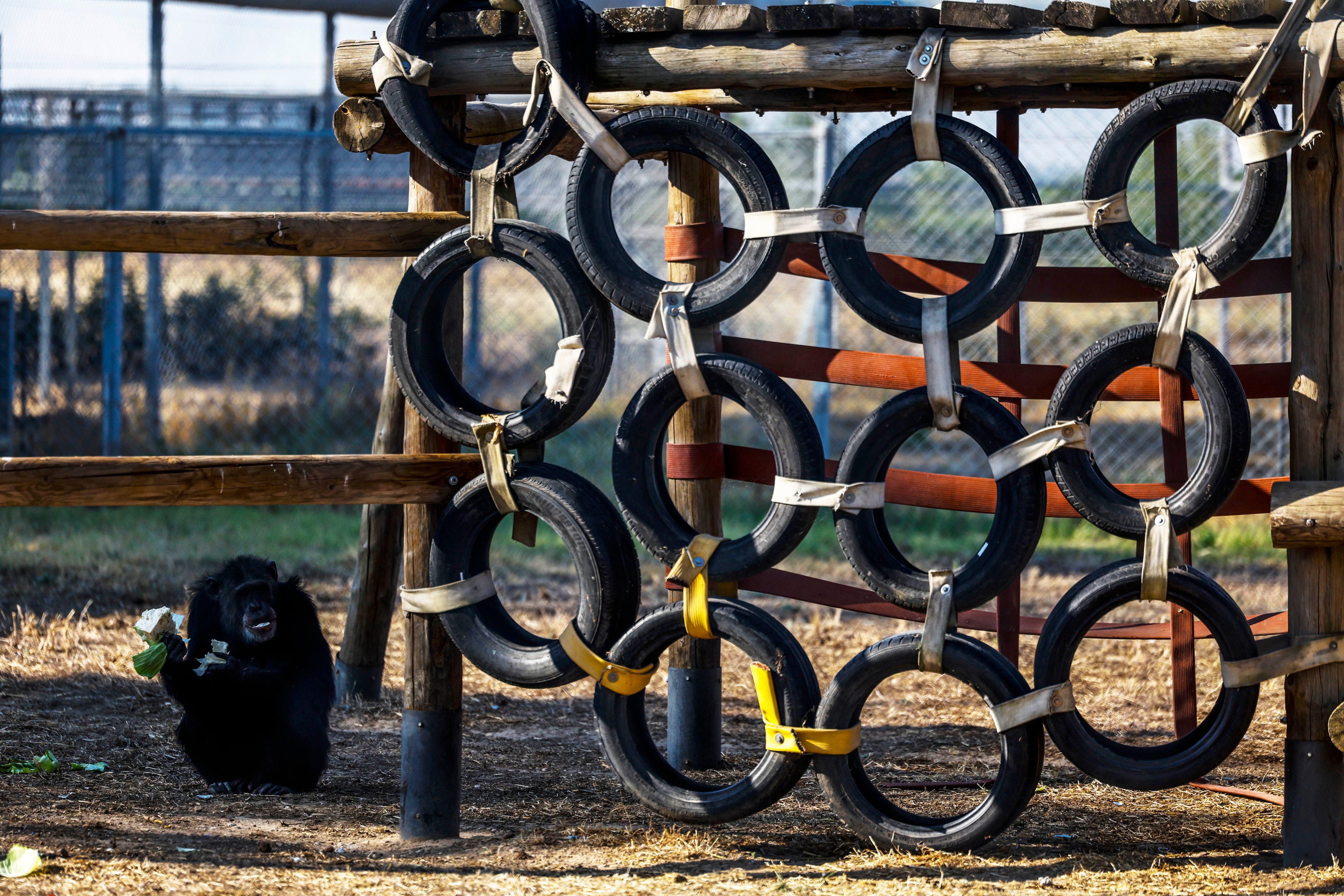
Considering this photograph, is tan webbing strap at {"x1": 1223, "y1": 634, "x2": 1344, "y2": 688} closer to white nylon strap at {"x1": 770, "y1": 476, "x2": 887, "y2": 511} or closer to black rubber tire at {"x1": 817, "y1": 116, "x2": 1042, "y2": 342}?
white nylon strap at {"x1": 770, "y1": 476, "x2": 887, "y2": 511}

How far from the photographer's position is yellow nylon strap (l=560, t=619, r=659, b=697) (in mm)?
4008

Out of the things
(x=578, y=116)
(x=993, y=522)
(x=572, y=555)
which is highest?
Result: (x=578, y=116)

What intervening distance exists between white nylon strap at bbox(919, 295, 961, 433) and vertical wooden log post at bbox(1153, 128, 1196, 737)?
134 centimetres

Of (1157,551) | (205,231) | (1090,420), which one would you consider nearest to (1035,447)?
(1090,420)

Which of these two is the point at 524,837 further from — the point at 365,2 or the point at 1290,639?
the point at 365,2

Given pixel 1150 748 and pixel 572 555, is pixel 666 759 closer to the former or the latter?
pixel 572 555

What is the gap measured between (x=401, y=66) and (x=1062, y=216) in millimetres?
2089

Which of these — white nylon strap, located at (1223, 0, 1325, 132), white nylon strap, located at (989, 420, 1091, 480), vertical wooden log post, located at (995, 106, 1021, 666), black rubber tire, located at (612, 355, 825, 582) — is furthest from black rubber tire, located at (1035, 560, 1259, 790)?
white nylon strap, located at (1223, 0, 1325, 132)

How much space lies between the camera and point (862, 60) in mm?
3988

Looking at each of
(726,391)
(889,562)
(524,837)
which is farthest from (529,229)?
(524,837)

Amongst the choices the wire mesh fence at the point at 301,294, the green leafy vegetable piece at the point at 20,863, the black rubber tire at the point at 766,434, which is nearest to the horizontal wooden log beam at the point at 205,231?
the black rubber tire at the point at 766,434

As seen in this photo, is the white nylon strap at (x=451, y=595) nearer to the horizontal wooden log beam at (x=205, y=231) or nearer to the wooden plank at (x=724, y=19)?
the horizontal wooden log beam at (x=205, y=231)

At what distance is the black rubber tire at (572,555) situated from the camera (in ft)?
13.1

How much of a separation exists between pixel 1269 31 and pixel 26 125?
32.4 feet
